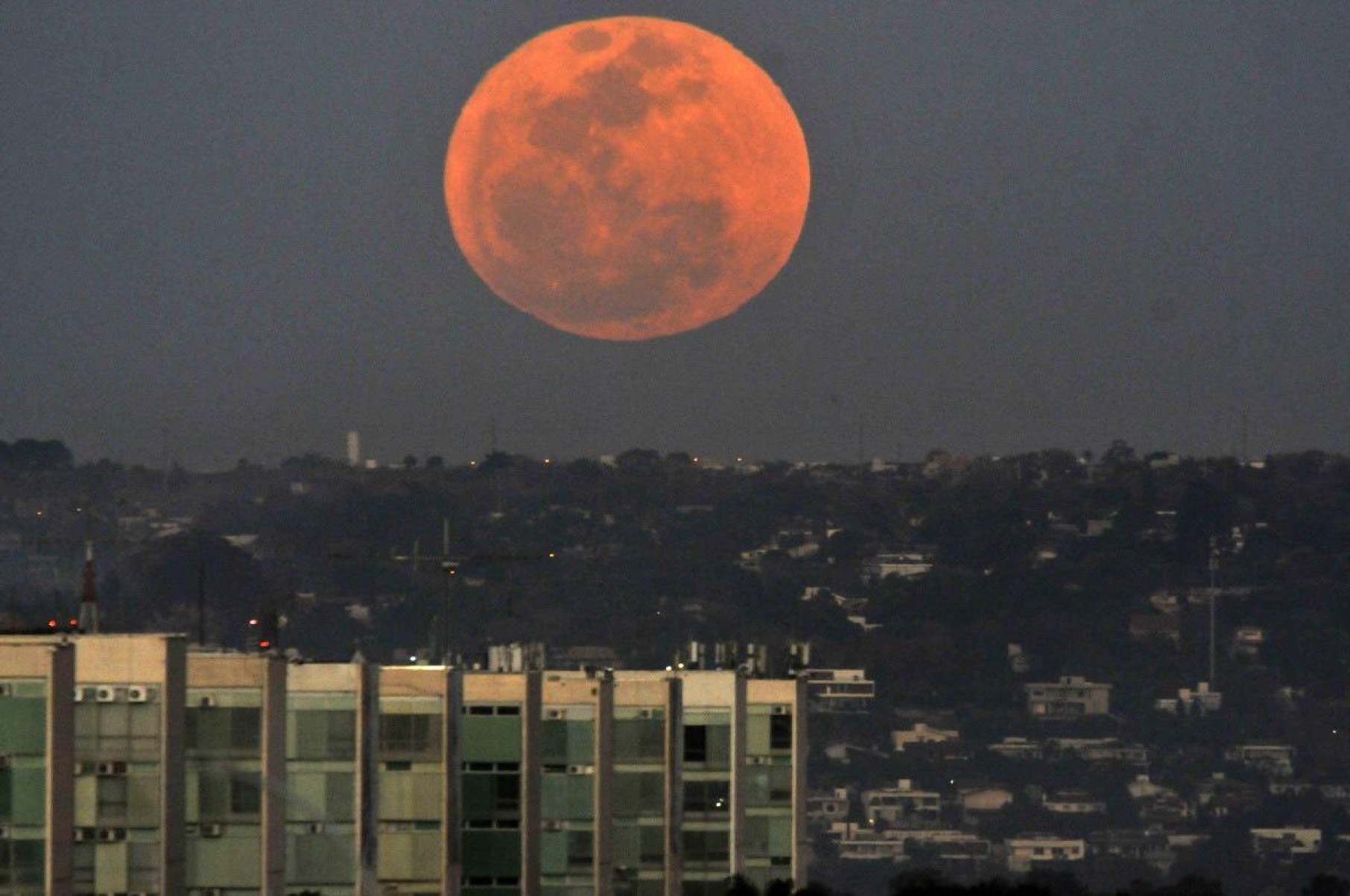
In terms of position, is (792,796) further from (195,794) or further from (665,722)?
(195,794)

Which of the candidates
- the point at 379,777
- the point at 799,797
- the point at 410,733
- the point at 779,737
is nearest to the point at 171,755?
the point at 379,777

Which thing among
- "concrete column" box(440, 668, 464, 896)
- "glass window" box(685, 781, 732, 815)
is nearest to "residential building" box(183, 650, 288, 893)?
"concrete column" box(440, 668, 464, 896)

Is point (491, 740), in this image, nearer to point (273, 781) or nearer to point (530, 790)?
point (530, 790)

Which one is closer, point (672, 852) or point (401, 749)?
point (401, 749)

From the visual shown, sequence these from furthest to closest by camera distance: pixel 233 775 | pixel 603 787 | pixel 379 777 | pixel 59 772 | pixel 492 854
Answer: pixel 603 787, pixel 492 854, pixel 379 777, pixel 233 775, pixel 59 772

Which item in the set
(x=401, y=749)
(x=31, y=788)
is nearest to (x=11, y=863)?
(x=31, y=788)
